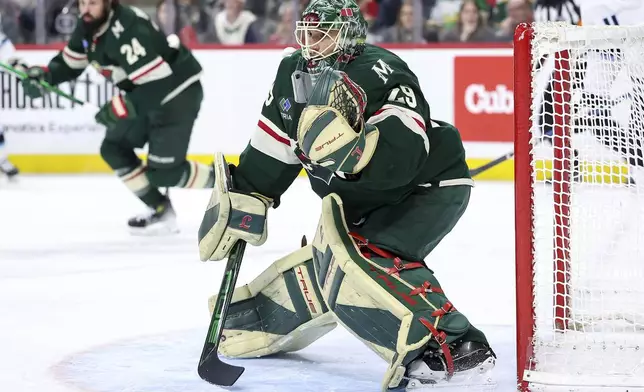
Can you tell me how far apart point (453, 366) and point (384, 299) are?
0.60ft

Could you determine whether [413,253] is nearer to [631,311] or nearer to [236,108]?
[631,311]

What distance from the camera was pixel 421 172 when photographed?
7.35ft

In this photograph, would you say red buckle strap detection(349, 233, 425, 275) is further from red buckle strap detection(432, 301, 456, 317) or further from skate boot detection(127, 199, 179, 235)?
skate boot detection(127, 199, 179, 235)

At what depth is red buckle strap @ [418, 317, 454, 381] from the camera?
2.01 metres

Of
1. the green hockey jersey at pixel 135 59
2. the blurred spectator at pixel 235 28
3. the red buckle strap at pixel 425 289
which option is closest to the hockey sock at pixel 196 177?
the green hockey jersey at pixel 135 59

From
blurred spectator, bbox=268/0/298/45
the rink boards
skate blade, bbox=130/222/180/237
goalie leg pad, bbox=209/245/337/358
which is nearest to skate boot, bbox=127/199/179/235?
skate blade, bbox=130/222/180/237

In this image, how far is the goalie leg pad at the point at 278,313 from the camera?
2.32 meters

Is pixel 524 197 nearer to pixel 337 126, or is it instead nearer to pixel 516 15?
pixel 337 126

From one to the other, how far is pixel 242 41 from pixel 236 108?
1.40 ft

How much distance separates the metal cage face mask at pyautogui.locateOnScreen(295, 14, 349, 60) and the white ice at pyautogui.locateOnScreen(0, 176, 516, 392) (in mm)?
649

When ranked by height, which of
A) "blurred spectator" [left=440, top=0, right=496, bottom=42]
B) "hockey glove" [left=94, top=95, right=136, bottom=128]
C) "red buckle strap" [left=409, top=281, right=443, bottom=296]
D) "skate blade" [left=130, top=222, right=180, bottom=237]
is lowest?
"skate blade" [left=130, top=222, right=180, bottom=237]

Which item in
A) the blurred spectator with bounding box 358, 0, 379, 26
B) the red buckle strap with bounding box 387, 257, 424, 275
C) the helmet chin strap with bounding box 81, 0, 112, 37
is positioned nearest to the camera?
the red buckle strap with bounding box 387, 257, 424, 275

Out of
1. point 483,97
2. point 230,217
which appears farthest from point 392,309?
point 483,97

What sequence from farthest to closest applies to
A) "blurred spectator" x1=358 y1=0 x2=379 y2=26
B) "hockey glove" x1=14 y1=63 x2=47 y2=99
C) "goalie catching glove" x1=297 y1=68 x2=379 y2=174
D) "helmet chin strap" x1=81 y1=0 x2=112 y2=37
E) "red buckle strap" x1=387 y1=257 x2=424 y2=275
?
"blurred spectator" x1=358 y1=0 x2=379 y2=26
"hockey glove" x1=14 y1=63 x2=47 y2=99
"helmet chin strap" x1=81 y1=0 x2=112 y2=37
"red buckle strap" x1=387 y1=257 x2=424 y2=275
"goalie catching glove" x1=297 y1=68 x2=379 y2=174
